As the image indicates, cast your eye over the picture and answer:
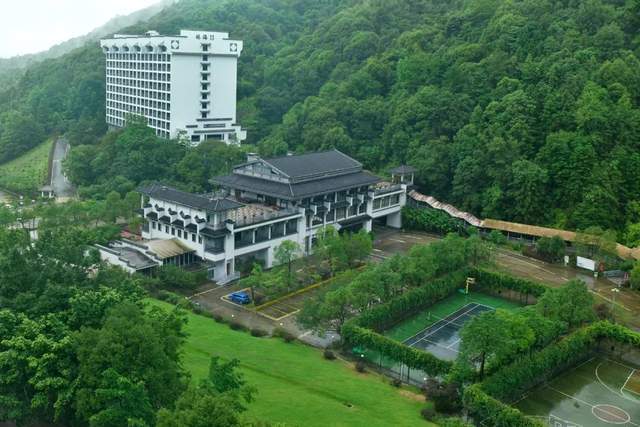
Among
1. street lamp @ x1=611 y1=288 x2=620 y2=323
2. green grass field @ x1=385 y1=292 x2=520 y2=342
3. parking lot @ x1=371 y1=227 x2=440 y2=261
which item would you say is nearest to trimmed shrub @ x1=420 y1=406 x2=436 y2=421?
green grass field @ x1=385 y1=292 x2=520 y2=342

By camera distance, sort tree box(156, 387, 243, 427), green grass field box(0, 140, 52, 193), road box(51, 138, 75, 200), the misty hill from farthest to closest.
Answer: the misty hill, road box(51, 138, 75, 200), green grass field box(0, 140, 52, 193), tree box(156, 387, 243, 427)

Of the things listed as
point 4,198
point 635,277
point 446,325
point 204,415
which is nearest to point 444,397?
point 446,325

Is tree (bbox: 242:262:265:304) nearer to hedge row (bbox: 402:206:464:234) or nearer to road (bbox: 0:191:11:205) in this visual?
hedge row (bbox: 402:206:464:234)

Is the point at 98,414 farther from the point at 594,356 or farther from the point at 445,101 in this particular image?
the point at 445,101

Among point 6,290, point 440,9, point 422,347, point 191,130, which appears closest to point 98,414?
point 6,290

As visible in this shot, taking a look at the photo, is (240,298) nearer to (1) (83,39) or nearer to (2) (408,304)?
(2) (408,304)

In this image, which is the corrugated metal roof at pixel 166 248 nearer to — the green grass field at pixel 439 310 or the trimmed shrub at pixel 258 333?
the trimmed shrub at pixel 258 333
